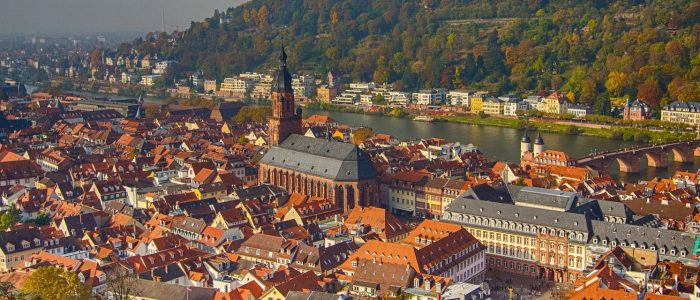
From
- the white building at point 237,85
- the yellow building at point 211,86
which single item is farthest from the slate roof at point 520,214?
the yellow building at point 211,86

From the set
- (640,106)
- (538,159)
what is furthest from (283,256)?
(640,106)

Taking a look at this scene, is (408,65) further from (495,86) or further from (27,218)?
(27,218)

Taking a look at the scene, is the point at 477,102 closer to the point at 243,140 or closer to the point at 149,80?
the point at 243,140

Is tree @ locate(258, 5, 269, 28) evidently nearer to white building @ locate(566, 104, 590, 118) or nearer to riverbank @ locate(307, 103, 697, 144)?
riverbank @ locate(307, 103, 697, 144)

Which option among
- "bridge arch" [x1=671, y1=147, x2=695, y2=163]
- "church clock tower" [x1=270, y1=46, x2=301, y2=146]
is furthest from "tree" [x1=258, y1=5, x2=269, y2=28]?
"church clock tower" [x1=270, y1=46, x2=301, y2=146]

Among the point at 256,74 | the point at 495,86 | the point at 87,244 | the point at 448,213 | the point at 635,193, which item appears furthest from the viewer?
the point at 256,74
